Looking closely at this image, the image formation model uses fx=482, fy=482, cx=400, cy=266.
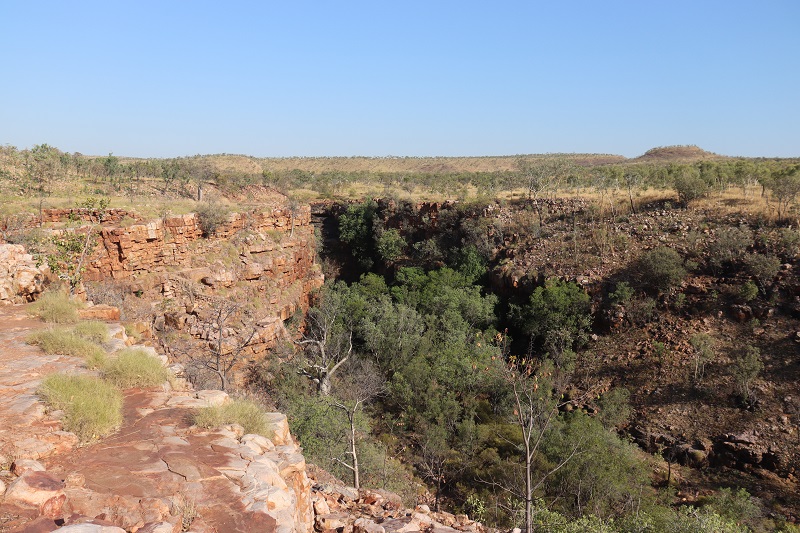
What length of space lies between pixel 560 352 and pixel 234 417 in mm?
17418

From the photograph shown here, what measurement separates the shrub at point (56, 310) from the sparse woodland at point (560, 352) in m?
5.64

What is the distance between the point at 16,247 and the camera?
10.5m

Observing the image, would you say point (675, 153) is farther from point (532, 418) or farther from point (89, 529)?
point (89, 529)

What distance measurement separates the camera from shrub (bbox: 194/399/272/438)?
5.45 meters

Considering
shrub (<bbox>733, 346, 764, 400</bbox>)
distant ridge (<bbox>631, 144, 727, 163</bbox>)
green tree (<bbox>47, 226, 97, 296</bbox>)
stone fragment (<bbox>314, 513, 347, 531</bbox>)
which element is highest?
distant ridge (<bbox>631, 144, 727, 163</bbox>)

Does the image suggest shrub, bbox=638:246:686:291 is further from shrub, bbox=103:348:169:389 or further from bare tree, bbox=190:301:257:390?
shrub, bbox=103:348:169:389

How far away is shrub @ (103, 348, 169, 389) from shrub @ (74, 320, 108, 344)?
1161 millimetres

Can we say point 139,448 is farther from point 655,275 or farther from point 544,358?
point 655,275

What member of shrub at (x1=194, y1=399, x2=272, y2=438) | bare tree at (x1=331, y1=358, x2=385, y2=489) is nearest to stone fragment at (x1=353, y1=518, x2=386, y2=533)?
shrub at (x1=194, y1=399, x2=272, y2=438)

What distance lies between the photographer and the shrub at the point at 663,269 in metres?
20.2

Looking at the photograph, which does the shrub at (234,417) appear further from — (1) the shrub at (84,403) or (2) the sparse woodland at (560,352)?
(2) the sparse woodland at (560,352)

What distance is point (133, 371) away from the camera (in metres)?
6.43

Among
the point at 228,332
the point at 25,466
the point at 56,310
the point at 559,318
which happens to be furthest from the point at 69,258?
the point at 559,318

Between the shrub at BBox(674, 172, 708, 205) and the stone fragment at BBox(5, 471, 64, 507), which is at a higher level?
the shrub at BBox(674, 172, 708, 205)
